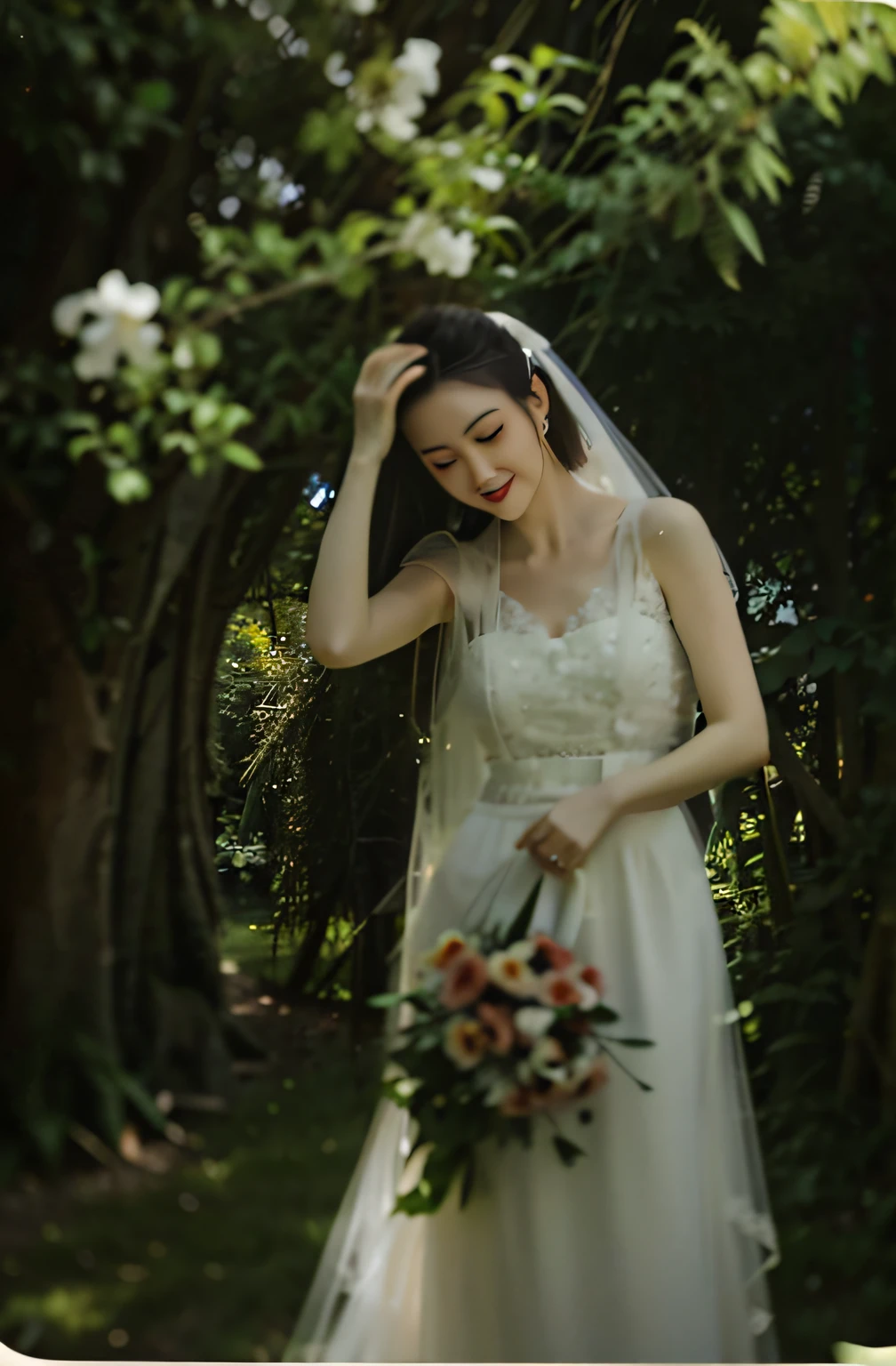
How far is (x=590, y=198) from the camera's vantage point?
1411mm

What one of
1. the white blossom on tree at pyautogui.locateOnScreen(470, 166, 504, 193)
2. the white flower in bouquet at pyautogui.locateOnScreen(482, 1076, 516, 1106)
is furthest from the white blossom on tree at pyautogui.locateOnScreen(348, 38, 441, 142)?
the white flower in bouquet at pyautogui.locateOnScreen(482, 1076, 516, 1106)

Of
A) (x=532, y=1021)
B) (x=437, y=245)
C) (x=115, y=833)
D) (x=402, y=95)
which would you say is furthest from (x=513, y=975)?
(x=402, y=95)

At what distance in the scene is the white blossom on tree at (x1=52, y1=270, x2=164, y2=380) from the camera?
134cm

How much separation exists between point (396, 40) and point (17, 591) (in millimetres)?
867

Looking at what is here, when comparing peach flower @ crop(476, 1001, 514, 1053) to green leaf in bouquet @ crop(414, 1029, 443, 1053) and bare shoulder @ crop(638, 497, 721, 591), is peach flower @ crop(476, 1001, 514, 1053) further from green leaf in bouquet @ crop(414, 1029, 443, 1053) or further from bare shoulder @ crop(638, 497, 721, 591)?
bare shoulder @ crop(638, 497, 721, 591)

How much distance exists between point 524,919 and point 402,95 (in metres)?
1.08

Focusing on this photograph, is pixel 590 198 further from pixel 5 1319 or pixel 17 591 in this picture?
pixel 5 1319

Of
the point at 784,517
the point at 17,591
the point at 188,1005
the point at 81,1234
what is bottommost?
the point at 81,1234

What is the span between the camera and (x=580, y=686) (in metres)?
1.41

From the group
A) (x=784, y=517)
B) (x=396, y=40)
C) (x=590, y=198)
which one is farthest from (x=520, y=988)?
(x=396, y=40)

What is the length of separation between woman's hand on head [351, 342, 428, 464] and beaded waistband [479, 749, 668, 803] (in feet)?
1.50

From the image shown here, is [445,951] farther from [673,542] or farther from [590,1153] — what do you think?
[673,542]

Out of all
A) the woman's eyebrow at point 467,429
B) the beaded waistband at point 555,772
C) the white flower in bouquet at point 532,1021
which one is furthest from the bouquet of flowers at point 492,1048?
the woman's eyebrow at point 467,429

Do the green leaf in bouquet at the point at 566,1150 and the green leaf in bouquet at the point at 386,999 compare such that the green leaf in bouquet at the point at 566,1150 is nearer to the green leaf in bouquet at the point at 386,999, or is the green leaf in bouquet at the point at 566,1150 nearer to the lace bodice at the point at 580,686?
the green leaf in bouquet at the point at 386,999
